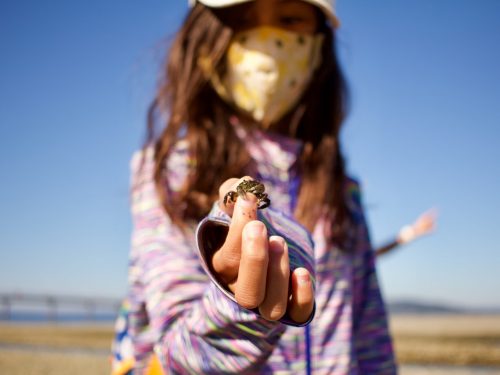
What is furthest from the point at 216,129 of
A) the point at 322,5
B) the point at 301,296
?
the point at 301,296

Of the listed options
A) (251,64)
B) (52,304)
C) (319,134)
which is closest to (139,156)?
(251,64)

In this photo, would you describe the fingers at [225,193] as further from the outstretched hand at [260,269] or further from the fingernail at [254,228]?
the fingernail at [254,228]

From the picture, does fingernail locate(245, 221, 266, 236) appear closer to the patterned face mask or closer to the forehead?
the patterned face mask

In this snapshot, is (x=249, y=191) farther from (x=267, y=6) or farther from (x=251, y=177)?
(x=267, y=6)

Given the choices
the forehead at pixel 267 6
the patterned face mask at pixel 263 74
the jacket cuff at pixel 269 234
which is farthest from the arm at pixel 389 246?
the jacket cuff at pixel 269 234

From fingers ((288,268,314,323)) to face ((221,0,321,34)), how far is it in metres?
1.28

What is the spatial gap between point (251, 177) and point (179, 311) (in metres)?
0.38

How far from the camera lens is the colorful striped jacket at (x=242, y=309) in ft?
3.74

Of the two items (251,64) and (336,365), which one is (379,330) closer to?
(336,365)

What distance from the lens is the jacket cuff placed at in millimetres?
909

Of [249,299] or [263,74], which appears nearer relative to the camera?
[249,299]

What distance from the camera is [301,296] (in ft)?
2.80

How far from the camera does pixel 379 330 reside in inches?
81.7

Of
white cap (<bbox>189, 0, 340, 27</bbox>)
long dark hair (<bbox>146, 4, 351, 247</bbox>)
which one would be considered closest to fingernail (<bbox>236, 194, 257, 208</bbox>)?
long dark hair (<bbox>146, 4, 351, 247</bbox>)
